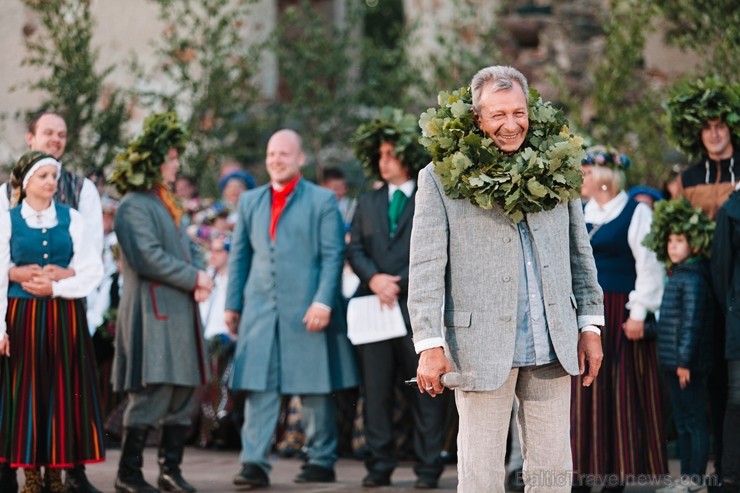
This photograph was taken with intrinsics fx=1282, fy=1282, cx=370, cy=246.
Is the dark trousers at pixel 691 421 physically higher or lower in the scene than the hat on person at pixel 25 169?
lower

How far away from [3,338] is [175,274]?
1.16 metres

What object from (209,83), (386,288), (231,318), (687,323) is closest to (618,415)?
(687,323)

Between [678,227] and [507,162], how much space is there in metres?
2.53

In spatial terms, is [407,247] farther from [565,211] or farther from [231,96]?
[231,96]

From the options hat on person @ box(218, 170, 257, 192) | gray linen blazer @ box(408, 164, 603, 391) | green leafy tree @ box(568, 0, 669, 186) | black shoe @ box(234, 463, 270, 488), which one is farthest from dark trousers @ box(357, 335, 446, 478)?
green leafy tree @ box(568, 0, 669, 186)

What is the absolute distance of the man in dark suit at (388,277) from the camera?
767 centimetres

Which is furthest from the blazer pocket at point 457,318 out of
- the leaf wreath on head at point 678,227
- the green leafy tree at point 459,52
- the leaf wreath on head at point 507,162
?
the green leafy tree at point 459,52

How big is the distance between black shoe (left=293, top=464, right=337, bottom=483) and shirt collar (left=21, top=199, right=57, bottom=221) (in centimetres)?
223

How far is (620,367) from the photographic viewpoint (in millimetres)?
7391

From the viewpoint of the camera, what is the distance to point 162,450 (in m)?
7.59

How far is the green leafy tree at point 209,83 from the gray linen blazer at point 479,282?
712cm

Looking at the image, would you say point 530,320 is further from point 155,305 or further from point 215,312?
point 215,312

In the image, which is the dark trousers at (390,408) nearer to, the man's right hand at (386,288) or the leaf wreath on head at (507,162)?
the man's right hand at (386,288)

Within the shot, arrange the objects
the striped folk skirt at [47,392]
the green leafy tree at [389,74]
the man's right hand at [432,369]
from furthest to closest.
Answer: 1. the green leafy tree at [389,74]
2. the striped folk skirt at [47,392]
3. the man's right hand at [432,369]
